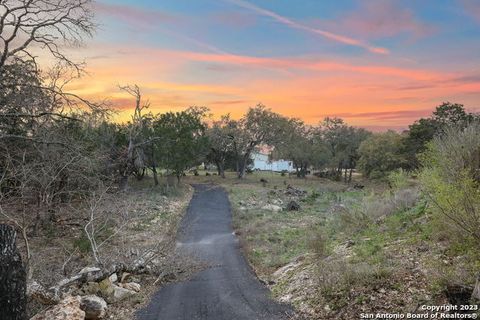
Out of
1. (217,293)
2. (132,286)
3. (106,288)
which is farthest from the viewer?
(132,286)

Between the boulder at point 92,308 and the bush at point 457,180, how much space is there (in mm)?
9102

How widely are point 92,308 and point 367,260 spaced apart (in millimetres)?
7974

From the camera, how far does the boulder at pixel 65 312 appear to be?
940cm

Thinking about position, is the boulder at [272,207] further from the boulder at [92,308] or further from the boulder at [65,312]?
the boulder at [65,312]

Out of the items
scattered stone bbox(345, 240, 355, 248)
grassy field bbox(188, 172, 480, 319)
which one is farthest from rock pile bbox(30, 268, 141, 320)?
scattered stone bbox(345, 240, 355, 248)

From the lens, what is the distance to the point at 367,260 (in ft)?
39.6

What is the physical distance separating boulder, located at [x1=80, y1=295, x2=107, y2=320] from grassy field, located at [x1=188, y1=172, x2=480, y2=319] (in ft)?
17.1

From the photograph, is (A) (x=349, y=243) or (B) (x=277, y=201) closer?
(A) (x=349, y=243)

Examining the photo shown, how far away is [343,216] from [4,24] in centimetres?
1662

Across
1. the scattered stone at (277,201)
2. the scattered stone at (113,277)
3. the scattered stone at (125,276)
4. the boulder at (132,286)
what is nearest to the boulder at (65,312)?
the boulder at (132,286)

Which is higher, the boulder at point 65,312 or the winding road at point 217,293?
the boulder at point 65,312

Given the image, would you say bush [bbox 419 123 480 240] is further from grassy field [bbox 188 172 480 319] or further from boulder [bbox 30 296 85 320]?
boulder [bbox 30 296 85 320]

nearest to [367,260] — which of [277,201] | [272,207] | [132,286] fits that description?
[132,286]

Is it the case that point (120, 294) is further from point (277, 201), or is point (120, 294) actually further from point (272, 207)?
point (277, 201)
